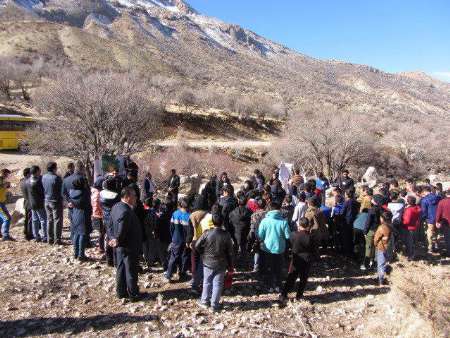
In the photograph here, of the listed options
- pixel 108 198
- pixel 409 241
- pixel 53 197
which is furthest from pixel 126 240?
pixel 409 241

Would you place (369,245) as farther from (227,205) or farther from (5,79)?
(5,79)

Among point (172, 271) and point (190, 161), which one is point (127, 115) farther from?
point (172, 271)

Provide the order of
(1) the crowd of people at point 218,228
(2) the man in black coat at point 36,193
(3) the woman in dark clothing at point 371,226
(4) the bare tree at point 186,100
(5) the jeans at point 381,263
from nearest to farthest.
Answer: (1) the crowd of people at point 218,228
(5) the jeans at point 381,263
(3) the woman in dark clothing at point 371,226
(2) the man in black coat at point 36,193
(4) the bare tree at point 186,100

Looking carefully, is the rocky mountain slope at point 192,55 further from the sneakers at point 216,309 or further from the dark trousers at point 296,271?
the sneakers at point 216,309

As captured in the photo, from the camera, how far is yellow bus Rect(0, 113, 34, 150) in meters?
27.0

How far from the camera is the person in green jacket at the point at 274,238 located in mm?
6285

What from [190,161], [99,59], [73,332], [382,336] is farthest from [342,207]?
[99,59]

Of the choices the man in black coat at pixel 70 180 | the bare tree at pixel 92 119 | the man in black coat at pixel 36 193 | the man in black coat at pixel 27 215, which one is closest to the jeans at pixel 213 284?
the man in black coat at pixel 70 180

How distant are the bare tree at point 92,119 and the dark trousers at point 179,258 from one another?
46.2ft

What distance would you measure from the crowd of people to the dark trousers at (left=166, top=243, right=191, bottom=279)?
2cm

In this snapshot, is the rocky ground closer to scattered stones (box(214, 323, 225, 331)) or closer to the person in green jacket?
scattered stones (box(214, 323, 225, 331))

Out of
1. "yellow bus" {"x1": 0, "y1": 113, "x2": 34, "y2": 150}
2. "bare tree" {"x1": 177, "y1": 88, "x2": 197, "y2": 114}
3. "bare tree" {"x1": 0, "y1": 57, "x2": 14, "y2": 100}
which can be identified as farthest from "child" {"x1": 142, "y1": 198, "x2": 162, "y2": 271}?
"bare tree" {"x1": 177, "y1": 88, "x2": 197, "y2": 114}

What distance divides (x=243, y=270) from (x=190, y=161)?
16470 millimetres

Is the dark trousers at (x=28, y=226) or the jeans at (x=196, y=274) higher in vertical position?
the dark trousers at (x=28, y=226)
